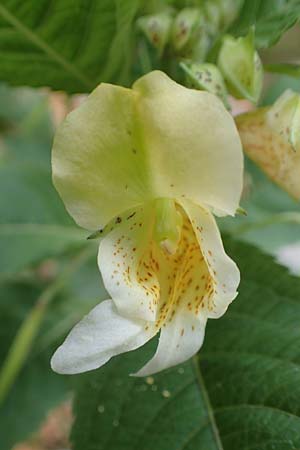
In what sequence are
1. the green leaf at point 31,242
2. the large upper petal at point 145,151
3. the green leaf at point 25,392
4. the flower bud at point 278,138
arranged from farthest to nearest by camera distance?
the green leaf at point 25,392 < the green leaf at point 31,242 < the flower bud at point 278,138 < the large upper petal at point 145,151

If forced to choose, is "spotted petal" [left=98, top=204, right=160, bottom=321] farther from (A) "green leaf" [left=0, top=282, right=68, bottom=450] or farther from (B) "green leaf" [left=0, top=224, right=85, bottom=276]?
(A) "green leaf" [left=0, top=282, right=68, bottom=450]

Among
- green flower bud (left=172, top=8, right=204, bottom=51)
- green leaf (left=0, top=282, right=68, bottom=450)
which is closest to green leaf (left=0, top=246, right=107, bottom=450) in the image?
green leaf (left=0, top=282, right=68, bottom=450)

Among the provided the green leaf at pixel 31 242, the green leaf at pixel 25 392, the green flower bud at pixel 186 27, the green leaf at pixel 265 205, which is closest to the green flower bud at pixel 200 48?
the green flower bud at pixel 186 27

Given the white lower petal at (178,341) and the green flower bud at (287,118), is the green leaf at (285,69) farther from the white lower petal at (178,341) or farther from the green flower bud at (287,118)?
the white lower petal at (178,341)

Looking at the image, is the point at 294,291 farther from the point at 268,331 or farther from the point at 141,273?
the point at 141,273

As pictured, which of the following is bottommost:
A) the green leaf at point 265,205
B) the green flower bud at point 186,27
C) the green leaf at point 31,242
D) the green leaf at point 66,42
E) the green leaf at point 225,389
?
the green leaf at point 265,205

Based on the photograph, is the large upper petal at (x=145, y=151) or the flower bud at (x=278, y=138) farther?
the flower bud at (x=278, y=138)

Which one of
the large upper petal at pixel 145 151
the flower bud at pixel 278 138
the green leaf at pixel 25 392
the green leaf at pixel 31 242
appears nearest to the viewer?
the large upper petal at pixel 145 151
